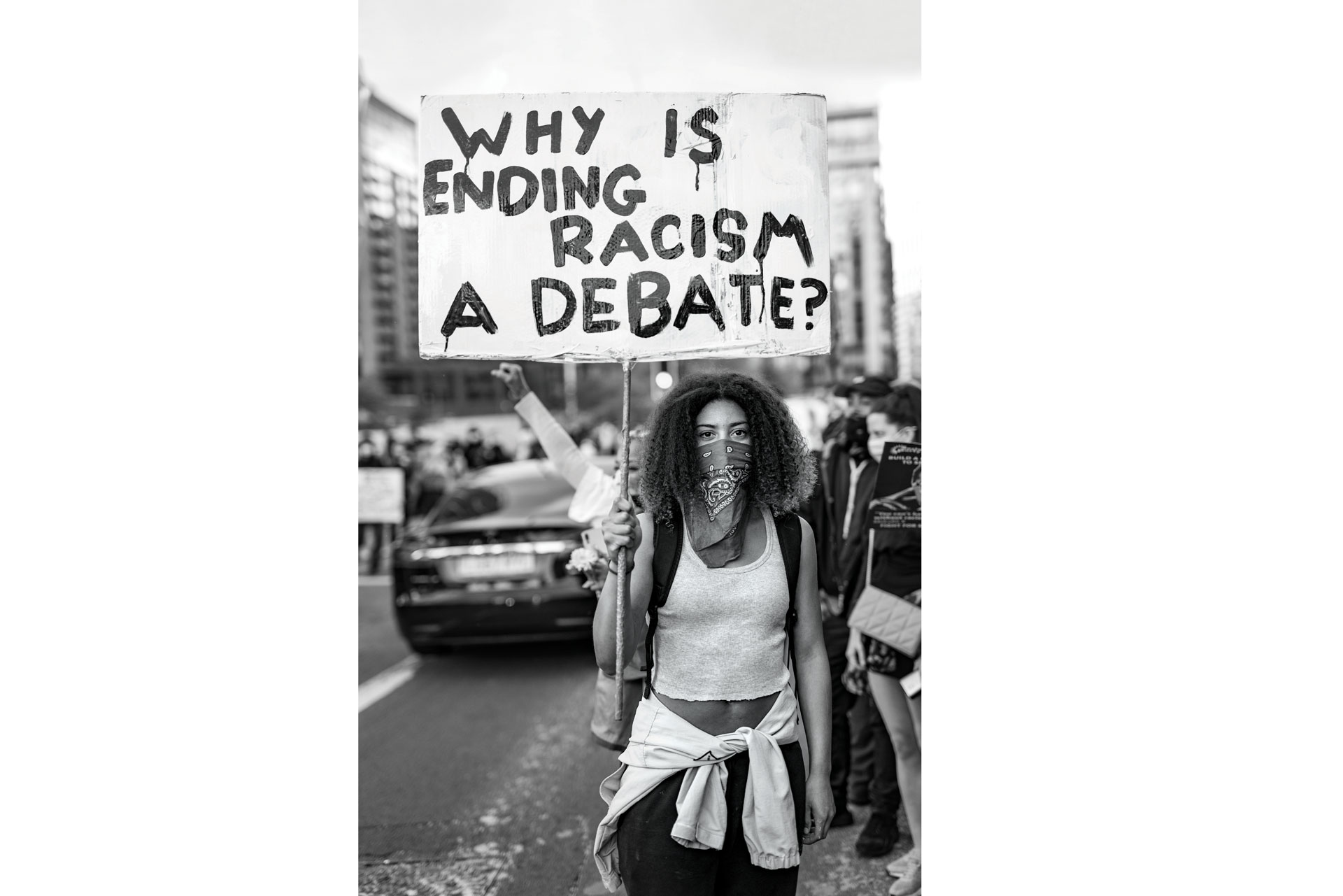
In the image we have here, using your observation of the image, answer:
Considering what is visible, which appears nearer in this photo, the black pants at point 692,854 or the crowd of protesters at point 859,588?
the black pants at point 692,854

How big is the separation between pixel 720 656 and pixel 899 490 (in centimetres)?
164

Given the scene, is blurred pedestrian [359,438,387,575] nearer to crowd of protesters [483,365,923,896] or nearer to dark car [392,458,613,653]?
dark car [392,458,613,653]

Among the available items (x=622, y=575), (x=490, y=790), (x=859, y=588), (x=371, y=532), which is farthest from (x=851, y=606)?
(x=371, y=532)

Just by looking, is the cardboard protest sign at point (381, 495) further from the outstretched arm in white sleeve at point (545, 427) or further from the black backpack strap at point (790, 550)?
the black backpack strap at point (790, 550)

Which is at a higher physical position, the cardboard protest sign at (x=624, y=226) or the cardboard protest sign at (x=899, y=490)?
the cardboard protest sign at (x=624, y=226)

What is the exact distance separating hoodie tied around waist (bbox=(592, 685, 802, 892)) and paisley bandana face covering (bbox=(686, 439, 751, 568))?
14.3 inches

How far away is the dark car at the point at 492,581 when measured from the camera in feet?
25.5

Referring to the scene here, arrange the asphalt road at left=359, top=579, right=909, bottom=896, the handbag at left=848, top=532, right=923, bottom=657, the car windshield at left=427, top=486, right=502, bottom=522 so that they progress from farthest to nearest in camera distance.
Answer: the car windshield at left=427, top=486, right=502, bottom=522, the asphalt road at left=359, top=579, right=909, bottom=896, the handbag at left=848, top=532, right=923, bottom=657

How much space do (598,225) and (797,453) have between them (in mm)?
812

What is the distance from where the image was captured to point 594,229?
2947 mm

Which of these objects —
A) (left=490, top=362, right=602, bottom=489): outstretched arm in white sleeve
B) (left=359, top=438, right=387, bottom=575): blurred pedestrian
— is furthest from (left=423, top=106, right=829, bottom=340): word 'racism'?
(left=359, top=438, right=387, bottom=575): blurred pedestrian

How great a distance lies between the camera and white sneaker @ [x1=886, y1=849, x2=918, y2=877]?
4129mm

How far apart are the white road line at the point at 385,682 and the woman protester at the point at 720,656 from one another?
4784mm

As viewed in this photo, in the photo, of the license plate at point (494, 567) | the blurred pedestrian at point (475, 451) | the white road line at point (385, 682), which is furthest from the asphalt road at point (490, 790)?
the blurred pedestrian at point (475, 451)
